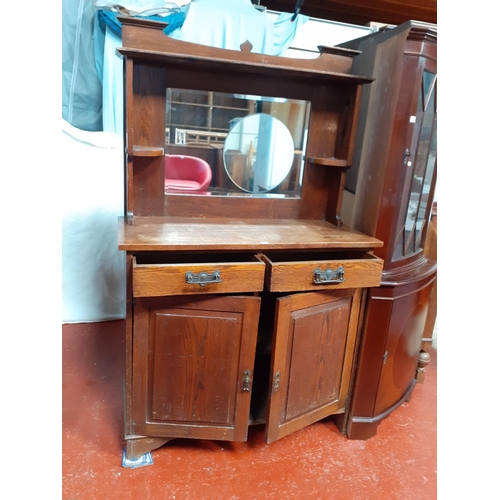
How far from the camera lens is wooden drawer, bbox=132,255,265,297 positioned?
3.99ft

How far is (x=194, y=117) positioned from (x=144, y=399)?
1.03 meters

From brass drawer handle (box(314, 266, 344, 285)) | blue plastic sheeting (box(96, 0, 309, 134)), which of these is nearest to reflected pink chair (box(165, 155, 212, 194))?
brass drawer handle (box(314, 266, 344, 285))

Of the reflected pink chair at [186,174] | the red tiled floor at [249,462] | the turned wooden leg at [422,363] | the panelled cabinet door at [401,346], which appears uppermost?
the reflected pink chair at [186,174]

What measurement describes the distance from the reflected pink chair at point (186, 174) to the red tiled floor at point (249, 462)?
976 mm

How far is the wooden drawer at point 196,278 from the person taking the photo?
3.99 feet

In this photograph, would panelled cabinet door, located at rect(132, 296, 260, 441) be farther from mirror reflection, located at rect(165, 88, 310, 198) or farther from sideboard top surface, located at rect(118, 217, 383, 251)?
mirror reflection, located at rect(165, 88, 310, 198)

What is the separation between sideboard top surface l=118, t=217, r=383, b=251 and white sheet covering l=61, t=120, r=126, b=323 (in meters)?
0.71

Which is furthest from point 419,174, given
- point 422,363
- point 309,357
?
point 422,363

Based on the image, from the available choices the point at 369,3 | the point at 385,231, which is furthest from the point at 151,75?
the point at 369,3

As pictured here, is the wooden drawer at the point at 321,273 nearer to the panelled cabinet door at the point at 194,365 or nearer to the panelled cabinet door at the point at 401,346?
the panelled cabinet door at the point at 194,365

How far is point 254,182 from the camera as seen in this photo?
1.71 meters

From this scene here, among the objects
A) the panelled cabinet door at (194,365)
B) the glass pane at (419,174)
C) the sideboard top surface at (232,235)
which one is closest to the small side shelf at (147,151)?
the sideboard top surface at (232,235)

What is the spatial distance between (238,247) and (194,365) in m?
0.43

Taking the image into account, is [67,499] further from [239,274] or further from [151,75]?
[151,75]
